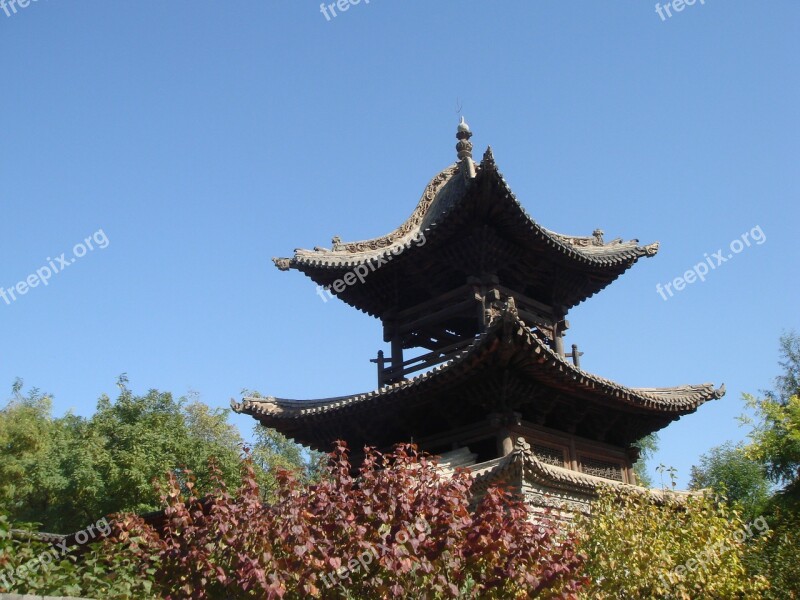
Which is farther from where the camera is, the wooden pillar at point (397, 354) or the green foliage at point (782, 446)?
the green foliage at point (782, 446)

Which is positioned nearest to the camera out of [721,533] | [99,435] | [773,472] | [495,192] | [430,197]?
[721,533]

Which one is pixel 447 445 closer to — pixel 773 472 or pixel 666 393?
pixel 666 393

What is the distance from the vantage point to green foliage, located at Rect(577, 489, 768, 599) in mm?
10477

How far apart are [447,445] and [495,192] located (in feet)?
16.3

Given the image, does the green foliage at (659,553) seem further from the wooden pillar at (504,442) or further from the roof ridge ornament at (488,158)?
the roof ridge ornament at (488,158)

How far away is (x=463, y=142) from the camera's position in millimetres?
19250

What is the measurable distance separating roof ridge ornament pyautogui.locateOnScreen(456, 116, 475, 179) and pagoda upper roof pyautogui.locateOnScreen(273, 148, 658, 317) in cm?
5

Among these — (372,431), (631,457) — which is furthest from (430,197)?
(631,457)

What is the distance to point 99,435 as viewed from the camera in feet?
96.5

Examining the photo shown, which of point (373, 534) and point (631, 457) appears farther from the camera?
point (631, 457)

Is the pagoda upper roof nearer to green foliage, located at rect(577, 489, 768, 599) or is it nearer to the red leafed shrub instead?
green foliage, located at rect(577, 489, 768, 599)

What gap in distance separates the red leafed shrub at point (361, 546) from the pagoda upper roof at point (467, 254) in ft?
27.3

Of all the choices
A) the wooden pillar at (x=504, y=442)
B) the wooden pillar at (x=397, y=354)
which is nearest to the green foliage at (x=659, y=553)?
the wooden pillar at (x=504, y=442)

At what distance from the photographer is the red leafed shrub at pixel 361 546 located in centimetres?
714
